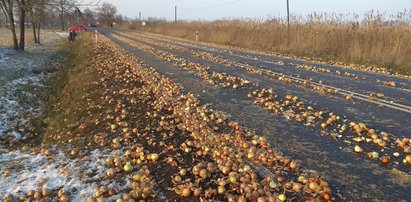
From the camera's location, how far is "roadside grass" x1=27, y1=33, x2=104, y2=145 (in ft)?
23.5

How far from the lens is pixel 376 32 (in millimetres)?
18141

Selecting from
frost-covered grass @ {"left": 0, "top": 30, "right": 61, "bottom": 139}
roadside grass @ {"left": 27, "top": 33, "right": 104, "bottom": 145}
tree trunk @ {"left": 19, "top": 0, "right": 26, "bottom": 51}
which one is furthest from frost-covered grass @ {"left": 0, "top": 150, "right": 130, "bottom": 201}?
tree trunk @ {"left": 19, "top": 0, "right": 26, "bottom": 51}

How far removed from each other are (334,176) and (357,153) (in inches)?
35.5

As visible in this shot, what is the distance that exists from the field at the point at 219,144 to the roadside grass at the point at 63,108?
0.06 metres

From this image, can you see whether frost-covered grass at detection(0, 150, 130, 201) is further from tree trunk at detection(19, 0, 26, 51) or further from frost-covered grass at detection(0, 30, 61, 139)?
tree trunk at detection(19, 0, 26, 51)

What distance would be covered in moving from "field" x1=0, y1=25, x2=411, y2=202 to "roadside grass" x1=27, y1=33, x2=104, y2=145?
2.2 inches

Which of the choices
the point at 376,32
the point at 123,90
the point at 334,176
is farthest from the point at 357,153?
the point at 376,32

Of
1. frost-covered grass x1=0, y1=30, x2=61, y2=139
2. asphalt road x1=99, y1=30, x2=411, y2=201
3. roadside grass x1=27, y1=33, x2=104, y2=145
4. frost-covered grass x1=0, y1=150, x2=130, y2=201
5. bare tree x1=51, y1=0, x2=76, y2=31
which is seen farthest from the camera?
bare tree x1=51, y1=0, x2=76, y2=31

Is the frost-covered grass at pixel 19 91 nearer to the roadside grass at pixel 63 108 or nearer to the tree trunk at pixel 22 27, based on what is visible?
the roadside grass at pixel 63 108

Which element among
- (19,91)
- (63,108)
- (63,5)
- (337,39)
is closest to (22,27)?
(63,5)

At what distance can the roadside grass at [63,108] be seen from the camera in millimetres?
7163

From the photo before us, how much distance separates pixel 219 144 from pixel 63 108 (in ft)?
20.0

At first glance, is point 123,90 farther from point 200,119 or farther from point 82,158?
point 82,158

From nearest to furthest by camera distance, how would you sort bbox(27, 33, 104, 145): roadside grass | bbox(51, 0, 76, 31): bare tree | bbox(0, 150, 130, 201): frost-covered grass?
bbox(0, 150, 130, 201): frost-covered grass, bbox(27, 33, 104, 145): roadside grass, bbox(51, 0, 76, 31): bare tree
